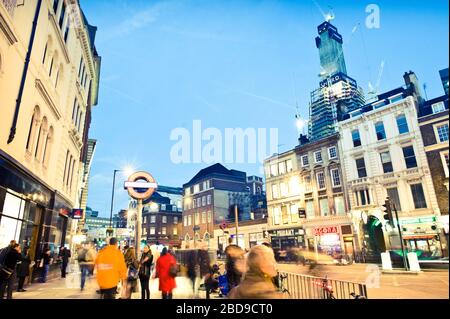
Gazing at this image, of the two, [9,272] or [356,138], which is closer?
[9,272]

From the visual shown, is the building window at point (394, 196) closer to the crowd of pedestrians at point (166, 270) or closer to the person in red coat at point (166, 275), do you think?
the crowd of pedestrians at point (166, 270)

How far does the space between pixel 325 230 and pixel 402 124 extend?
13.5 m

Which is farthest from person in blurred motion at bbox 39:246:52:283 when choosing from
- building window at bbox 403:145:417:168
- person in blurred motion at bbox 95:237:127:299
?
building window at bbox 403:145:417:168

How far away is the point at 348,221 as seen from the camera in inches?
1026

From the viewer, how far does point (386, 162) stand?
20.9m

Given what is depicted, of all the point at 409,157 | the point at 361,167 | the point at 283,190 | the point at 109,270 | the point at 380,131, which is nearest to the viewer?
the point at 109,270

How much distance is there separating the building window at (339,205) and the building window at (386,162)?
23.8 feet

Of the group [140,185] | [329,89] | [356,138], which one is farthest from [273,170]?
[329,89]

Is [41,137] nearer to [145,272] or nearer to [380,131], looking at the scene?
[145,272]

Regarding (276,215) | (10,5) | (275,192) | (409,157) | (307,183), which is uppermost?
(10,5)

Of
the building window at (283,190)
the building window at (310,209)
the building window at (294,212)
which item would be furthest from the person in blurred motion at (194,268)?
the building window at (283,190)

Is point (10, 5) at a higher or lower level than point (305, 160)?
lower
